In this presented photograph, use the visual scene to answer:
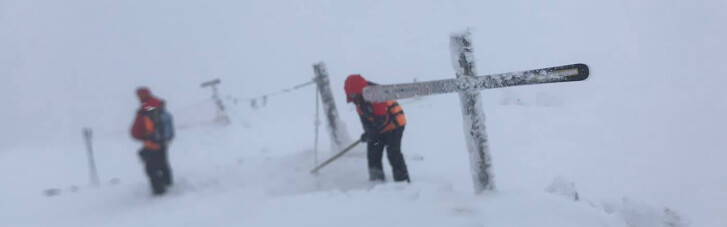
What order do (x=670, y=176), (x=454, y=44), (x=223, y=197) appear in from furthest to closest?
(x=223, y=197) → (x=670, y=176) → (x=454, y=44)

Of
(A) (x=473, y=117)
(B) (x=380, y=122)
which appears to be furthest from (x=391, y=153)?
(A) (x=473, y=117)

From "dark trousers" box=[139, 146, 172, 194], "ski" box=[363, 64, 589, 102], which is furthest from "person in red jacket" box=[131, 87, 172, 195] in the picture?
"ski" box=[363, 64, 589, 102]

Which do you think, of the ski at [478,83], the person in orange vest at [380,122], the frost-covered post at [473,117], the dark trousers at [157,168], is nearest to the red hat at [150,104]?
the dark trousers at [157,168]

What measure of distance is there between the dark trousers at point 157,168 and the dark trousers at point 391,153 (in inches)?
114

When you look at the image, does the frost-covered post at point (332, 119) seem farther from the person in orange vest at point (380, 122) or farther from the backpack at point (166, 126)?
the backpack at point (166, 126)

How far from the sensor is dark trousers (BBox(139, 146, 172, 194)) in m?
6.39

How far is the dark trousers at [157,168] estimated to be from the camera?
6395mm

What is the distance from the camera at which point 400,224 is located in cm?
339

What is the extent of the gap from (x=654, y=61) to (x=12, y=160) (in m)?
17.9

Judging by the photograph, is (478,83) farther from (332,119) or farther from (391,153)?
(332,119)

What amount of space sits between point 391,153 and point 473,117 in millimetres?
1709

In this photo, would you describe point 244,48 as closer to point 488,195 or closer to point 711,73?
point 711,73

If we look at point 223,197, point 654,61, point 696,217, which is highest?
point 654,61

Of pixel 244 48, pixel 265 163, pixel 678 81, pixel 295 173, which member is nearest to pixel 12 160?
pixel 265 163
